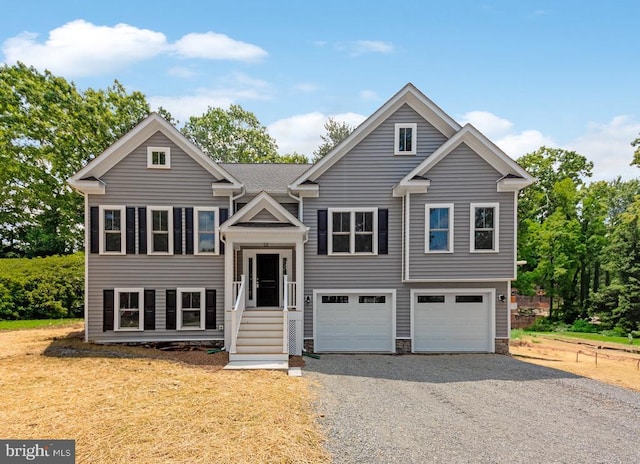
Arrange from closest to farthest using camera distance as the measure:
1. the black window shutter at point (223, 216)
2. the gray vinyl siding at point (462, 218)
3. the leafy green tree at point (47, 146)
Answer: the gray vinyl siding at point (462, 218), the black window shutter at point (223, 216), the leafy green tree at point (47, 146)

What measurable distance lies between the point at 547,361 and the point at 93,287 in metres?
15.6

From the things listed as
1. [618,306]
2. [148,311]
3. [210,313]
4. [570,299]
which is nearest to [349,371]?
[210,313]

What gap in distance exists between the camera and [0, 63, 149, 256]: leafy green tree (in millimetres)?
25719

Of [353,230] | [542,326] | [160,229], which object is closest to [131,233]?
[160,229]

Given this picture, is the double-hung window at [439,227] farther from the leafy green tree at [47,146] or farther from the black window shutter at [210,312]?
the leafy green tree at [47,146]

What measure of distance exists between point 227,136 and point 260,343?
1151 inches

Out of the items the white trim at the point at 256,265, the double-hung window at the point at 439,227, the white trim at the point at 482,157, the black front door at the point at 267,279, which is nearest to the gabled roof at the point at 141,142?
the white trim at the point at 256,265

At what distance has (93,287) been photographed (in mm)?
13648

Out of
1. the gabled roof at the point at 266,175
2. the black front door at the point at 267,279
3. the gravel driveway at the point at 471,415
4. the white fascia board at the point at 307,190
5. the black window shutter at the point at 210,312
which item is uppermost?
the gabled roof at the point at 266,175

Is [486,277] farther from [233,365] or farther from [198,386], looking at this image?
[198,386]

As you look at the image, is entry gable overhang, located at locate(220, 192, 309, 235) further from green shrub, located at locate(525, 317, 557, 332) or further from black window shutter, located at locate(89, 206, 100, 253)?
green shrub, located at locate(525, 317, 557, 332)

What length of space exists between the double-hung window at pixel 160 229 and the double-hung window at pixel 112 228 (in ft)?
2.94

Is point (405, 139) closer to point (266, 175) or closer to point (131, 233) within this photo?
point (266, 175)

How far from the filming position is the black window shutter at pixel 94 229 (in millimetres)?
13633
